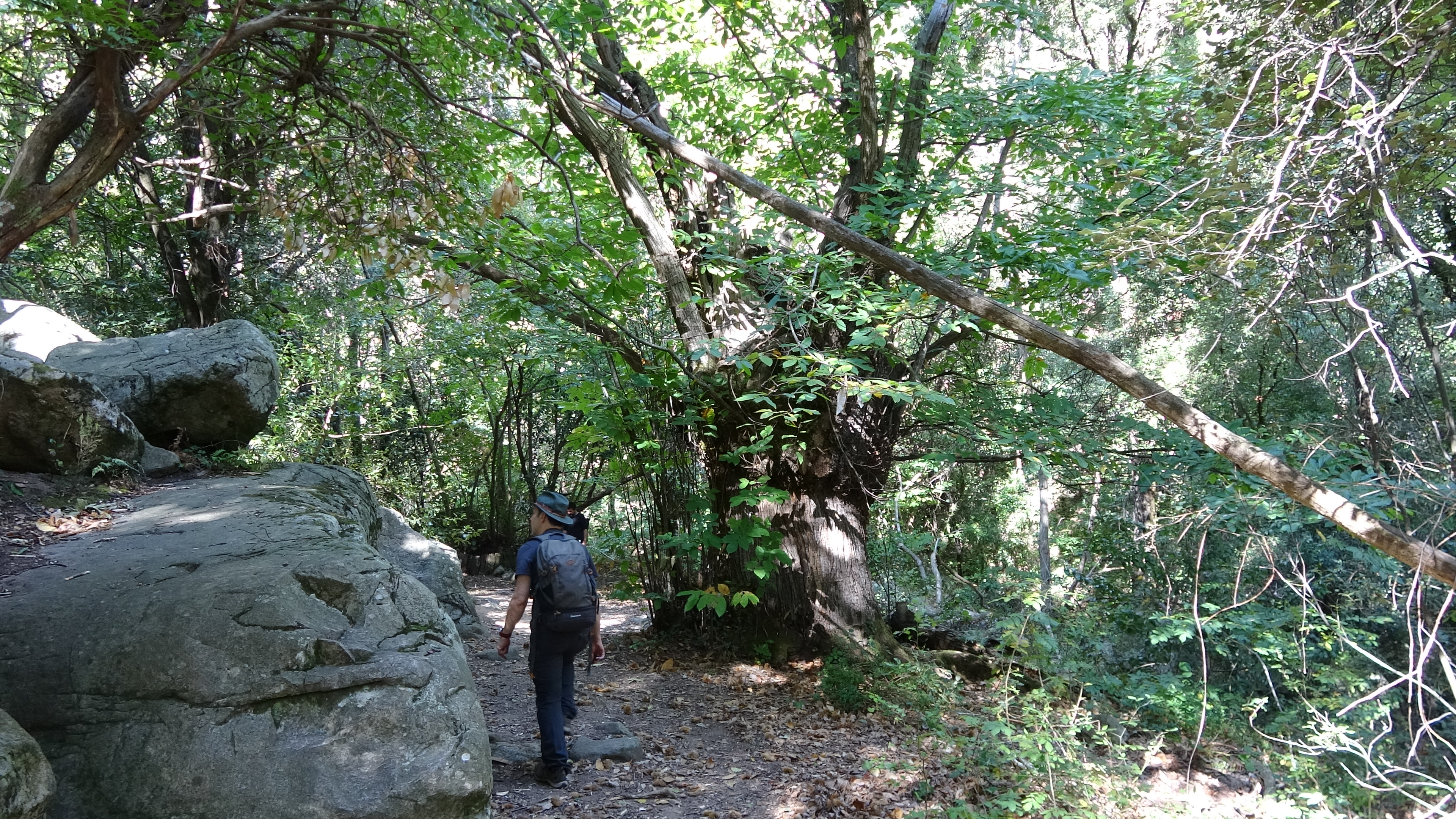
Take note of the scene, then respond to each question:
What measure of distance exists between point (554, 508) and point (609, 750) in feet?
5.34

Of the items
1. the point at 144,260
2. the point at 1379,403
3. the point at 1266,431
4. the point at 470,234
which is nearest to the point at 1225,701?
the point at 1266,431

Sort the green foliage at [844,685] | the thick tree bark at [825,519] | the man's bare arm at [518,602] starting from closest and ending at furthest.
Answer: the man's bare arm at [518,602] → the green foliage at [844,685] → the thick tree bark at [825,519]

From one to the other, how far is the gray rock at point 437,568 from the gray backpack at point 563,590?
3.50 meters

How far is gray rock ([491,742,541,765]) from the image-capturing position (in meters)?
4.80

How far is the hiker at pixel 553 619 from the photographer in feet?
15.1

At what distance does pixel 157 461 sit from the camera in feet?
21.4

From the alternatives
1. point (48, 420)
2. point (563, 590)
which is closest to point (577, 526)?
point (563, 590)

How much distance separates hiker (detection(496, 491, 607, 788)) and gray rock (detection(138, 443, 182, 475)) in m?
3.81

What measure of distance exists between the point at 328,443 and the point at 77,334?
381 cm

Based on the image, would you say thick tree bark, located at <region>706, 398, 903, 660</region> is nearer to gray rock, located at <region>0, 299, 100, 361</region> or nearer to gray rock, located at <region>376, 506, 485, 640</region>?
gray rock, located at <region>376, 506, 485, 640</region>

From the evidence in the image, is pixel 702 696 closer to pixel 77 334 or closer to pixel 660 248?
pixel 660 248

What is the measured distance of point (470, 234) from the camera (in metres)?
6.54

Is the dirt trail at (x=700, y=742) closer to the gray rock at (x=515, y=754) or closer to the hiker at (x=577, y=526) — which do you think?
the gray rock at (x=515, y=754)

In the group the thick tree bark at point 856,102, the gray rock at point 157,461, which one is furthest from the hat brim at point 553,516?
the gray rock at point 157,461
